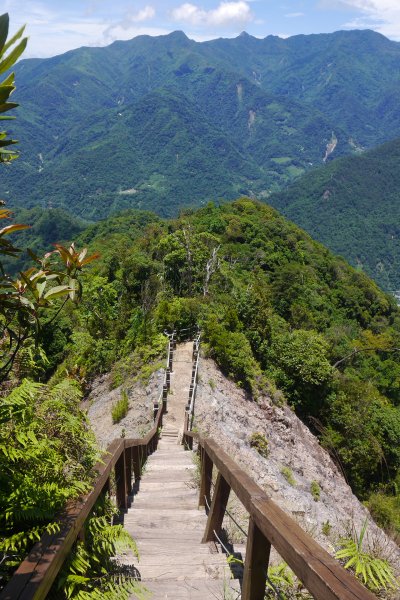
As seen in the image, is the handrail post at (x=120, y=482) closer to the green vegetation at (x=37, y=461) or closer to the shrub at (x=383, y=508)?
the green vegetation at (x=37, y=461)

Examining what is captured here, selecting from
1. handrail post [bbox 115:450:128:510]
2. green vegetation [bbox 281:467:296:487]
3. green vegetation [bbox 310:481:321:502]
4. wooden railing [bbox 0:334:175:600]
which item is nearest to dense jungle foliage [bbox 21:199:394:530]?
green vegetation [bbox 310:481:321:502]

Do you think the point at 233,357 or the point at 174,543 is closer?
the point at 174,543

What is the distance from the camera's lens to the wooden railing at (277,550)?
1775 mm

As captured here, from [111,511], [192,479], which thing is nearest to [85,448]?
[111,511]

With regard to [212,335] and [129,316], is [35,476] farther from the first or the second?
[129,316]

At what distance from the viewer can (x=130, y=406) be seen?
1591 centimetres

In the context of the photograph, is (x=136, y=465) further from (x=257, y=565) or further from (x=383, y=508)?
(x=383, y=508)

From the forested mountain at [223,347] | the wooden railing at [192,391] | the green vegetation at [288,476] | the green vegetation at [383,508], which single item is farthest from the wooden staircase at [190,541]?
the green vegetation at [383,508]

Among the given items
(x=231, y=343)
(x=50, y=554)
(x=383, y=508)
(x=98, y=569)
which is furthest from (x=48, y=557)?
(x=383, y=508)

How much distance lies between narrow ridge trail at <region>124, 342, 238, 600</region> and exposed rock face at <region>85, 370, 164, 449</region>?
16.4ft

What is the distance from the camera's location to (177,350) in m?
20.2

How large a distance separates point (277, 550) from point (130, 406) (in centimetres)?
1414

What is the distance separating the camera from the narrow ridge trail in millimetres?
3197

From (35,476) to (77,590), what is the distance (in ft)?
2.07
